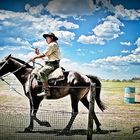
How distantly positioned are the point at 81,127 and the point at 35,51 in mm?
1495

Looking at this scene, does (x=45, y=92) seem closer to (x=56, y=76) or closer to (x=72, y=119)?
(x=56, y=76)

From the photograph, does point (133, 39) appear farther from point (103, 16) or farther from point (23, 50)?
point (23, 50)

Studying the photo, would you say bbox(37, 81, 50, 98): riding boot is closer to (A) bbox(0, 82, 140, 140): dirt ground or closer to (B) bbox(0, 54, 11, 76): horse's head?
(A) bbox(0, 82, 140, 140): dirt ground

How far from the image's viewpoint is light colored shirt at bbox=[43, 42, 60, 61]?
633 cm

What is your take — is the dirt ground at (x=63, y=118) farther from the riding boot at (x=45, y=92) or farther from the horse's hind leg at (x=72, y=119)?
the riding boot at (x=45, y=92)

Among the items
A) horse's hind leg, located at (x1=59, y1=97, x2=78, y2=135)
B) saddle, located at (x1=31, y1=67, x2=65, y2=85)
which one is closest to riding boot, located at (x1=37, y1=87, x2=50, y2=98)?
saddle, located at (x1=31, y1=67, x2=65, y2=85)

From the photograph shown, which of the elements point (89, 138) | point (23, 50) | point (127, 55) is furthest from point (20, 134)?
point (127, 55)

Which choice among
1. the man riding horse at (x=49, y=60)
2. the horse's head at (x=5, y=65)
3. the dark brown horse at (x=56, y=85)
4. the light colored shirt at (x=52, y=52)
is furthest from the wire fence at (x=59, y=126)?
the light colored shirt at (x=52, y=52)

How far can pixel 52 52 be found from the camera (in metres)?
6.37

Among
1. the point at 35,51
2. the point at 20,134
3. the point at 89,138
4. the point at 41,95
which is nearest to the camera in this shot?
the point at 89,138

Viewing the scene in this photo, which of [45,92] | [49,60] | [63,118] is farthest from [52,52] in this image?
[63,118]

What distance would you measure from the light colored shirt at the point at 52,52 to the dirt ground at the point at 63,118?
0.81 meters

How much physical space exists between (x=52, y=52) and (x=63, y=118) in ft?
4.66

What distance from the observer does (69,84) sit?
256 inches
